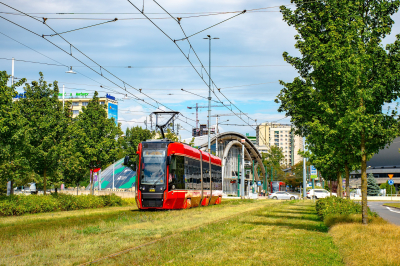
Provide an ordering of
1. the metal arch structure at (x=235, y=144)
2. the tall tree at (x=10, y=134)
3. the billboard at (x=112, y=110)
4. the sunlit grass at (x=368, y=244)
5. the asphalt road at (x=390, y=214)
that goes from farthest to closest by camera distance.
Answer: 1. the billboard at (x=112, y=110)
2. the metal arch structure at (x=235, y=144)
3. the asphalt road at (x=390, y=214)
4. the tall tree at (x=10, y=134)
5. the sunlit grass at (x=368, y=244)

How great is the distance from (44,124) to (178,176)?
304 inches

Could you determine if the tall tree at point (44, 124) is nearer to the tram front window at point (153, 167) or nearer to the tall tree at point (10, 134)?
the tall tree at point (10, 134)

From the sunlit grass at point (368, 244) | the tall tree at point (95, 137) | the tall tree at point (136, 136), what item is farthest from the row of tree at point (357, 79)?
the tall tree at point (136, 136)

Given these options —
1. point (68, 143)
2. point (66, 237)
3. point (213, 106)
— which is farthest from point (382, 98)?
point (213, 106)

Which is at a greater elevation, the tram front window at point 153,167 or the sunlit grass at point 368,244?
the tram front window at point 153,167

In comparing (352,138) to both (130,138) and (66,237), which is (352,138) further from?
(130,138)

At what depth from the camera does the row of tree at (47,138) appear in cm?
1916

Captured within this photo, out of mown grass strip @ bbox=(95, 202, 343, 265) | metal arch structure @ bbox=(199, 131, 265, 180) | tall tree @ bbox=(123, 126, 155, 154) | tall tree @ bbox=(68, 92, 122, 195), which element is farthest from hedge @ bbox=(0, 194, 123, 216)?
metal arch structure @ bbox=(199, 131, 265, 180)

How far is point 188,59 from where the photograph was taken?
2553 centimetres

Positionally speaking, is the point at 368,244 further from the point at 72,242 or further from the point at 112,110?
the point at 112,110

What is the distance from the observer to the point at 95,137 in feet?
100

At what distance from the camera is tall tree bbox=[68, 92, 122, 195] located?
29859 millimetres

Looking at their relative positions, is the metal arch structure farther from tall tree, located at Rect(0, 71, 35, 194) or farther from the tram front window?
tall tree, located at Rect(0, 71, 35, 194)

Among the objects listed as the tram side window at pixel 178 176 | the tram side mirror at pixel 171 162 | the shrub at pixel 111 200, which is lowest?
the shrub at pixel 111 200
